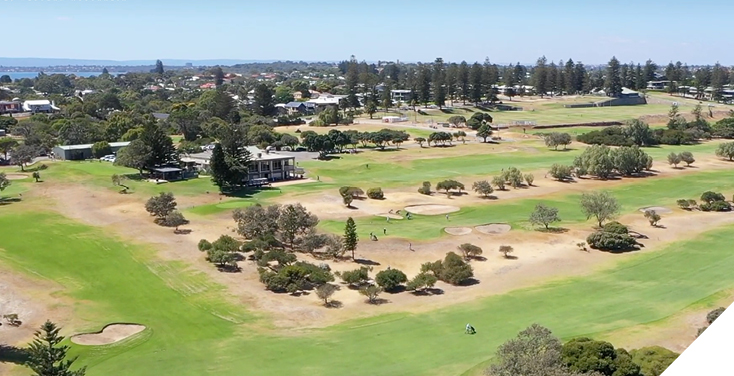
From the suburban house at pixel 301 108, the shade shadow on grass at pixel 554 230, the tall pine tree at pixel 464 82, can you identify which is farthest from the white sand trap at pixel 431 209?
the tall pine tree at pixel 464 82

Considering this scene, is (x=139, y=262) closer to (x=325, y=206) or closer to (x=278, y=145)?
(x=325, y=206)

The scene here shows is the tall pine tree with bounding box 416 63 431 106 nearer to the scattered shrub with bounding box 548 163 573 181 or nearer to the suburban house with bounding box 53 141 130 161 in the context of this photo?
the scattered shrub with bounding box 548 163 573 181

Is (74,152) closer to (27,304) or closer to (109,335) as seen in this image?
(27,304)

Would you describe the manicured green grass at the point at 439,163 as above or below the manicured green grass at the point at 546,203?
above

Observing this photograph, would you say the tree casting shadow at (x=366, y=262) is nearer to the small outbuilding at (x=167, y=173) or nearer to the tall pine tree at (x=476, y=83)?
the small outbuilding at (x=167, y=173)

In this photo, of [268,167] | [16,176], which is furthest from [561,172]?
[16,176]

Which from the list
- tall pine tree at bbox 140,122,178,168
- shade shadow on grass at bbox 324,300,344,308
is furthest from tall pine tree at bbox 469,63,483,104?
shade shadow on grass at bbox 324,300,344,308
